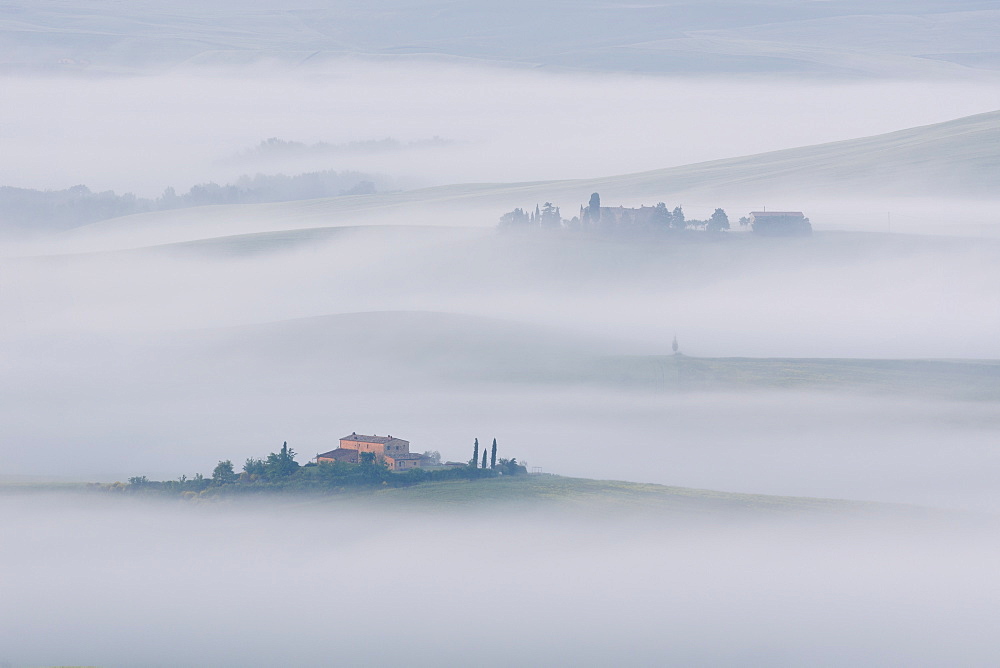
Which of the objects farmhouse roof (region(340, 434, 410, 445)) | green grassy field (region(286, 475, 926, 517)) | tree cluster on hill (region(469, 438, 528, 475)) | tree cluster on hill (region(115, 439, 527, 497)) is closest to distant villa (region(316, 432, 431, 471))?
farmhouse roof (region(340, 434, 410, 445))

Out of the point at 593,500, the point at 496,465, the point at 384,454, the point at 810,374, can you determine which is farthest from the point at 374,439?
the point at 810,374

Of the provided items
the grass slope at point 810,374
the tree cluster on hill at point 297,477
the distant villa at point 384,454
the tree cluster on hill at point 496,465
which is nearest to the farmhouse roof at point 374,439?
the distant villa at point 384,454

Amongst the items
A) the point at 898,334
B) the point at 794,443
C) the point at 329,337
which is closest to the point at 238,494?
the point at 794,443

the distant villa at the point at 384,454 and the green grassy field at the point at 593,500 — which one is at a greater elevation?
the distant villa at the point at 384,454

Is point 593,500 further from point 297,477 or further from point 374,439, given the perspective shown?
point 297,477

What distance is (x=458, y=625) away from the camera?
96.5 meters

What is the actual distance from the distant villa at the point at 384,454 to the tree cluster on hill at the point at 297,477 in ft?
5.03

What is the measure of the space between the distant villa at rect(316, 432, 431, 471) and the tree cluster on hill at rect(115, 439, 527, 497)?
60.4 inches

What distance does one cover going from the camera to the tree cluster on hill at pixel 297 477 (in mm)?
118125

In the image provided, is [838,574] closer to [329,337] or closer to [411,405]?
[411,405]

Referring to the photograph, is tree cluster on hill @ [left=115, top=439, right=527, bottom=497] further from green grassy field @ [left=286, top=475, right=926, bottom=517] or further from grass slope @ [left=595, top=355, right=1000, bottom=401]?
grass slope @ [left=595, top=355, right=1000, bottom=401]

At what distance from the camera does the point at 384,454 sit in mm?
124875

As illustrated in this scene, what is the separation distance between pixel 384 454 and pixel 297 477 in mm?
8275

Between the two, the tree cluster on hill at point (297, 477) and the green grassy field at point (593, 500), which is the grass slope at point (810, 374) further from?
the tree cluster on hill at point (297, 477)
